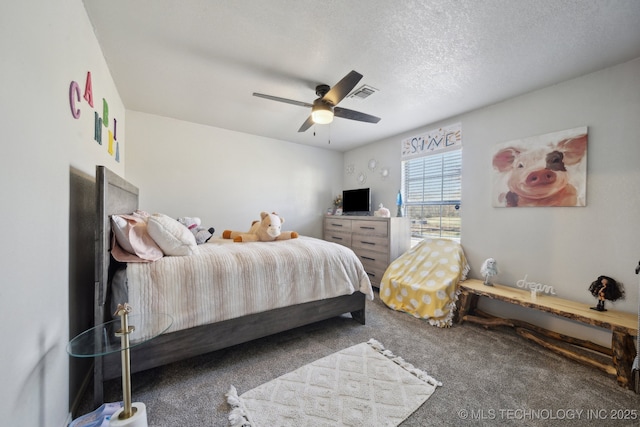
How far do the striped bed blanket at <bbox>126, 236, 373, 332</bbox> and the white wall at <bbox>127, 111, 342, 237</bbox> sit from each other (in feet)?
6.17

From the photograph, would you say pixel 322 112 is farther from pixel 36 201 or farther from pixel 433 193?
pixel 433 193

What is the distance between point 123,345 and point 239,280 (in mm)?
769

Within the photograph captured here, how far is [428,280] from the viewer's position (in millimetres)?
2779

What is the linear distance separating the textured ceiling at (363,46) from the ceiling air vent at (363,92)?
71mm

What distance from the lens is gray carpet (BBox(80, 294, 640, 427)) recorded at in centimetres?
136

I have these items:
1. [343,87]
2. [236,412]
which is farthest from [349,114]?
[236,412]

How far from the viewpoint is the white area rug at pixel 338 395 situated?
1321 millimetres

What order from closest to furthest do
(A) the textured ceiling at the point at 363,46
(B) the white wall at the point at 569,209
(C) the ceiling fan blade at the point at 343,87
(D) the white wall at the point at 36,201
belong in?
(D) the white wall at the point at 36,201 → (A) the textured ceiling at the point at 363,46 → (C) the ceiling fan blade at the point at 343,87 → (B) the white wall at the point at 569,209

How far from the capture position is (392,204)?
3.97 m

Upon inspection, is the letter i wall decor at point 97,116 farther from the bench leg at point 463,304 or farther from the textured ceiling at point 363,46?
the bench leg at point 463,304

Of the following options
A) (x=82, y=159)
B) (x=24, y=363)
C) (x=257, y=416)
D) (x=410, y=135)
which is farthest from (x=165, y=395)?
(x=410, y=135)

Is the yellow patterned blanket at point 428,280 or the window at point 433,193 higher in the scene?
the window at point 433,193

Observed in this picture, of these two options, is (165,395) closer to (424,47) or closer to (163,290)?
(163,290)

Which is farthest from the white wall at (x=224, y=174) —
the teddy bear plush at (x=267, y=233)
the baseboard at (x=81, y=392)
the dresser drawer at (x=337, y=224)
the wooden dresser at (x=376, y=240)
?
the baseboard at (x=81, y=392)
